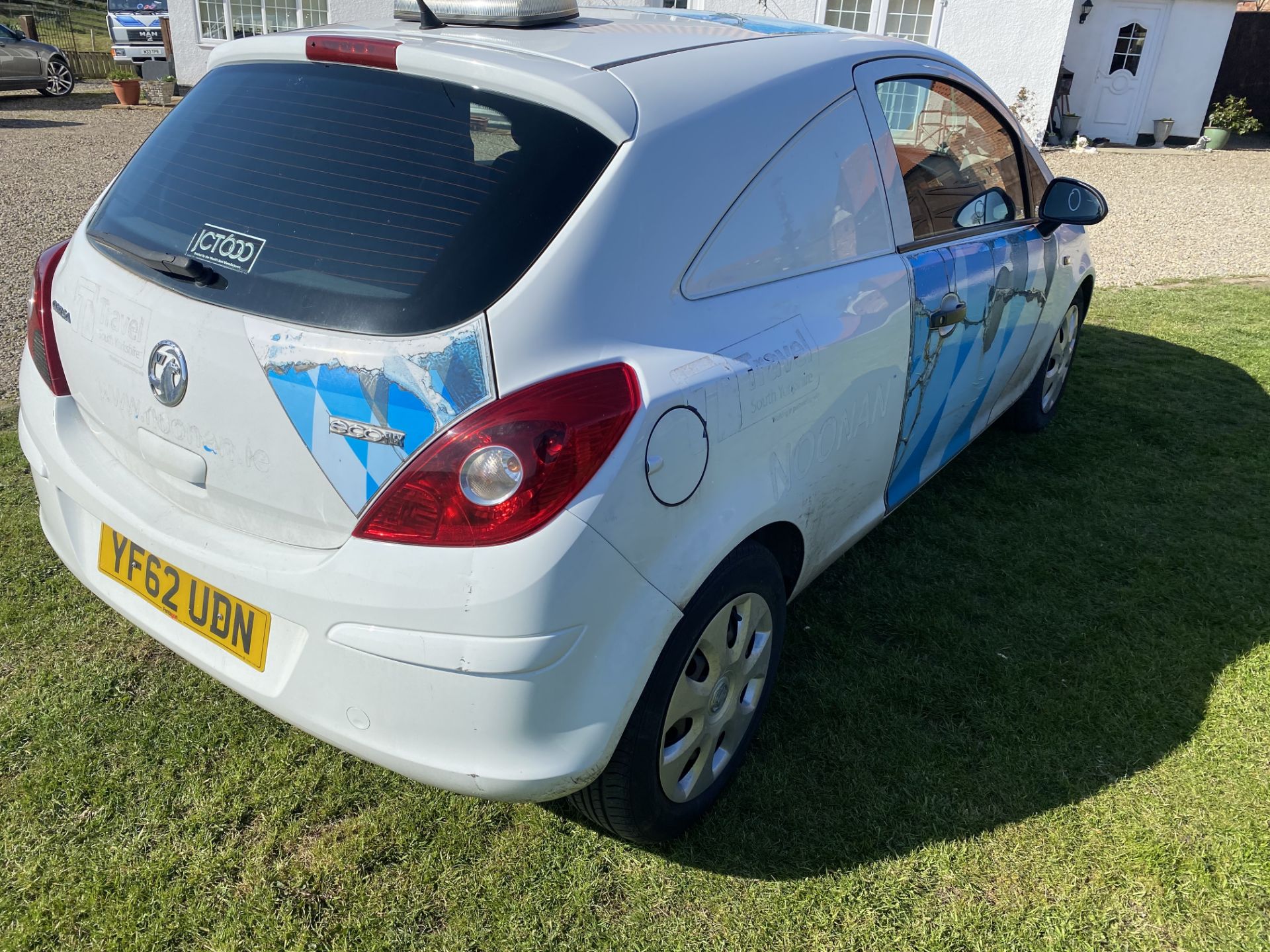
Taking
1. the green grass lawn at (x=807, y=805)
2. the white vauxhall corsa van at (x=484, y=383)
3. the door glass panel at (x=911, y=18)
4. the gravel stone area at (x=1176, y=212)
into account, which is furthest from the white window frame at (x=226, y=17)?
the white vauxhall corsa van at (x=484, y=383)

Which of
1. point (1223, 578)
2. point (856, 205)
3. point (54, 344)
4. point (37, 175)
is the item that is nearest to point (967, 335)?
point (856, 205)

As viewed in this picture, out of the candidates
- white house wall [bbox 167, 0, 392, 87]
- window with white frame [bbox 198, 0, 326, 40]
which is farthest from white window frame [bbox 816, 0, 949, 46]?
window with white frame [bbox 198, 0, 326, 40]

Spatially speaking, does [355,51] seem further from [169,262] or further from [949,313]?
[949,313]

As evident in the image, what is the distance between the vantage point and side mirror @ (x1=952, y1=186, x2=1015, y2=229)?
10.2 ft

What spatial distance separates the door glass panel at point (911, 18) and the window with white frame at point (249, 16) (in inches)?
367

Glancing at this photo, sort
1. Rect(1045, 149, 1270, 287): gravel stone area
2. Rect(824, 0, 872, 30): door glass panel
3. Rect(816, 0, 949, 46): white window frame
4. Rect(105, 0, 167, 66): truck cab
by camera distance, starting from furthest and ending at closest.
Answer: Rect(105, 0, 167, 66): truck cab < Rect(824, 0, 872, 30): door glass panel < Rect(816, 0, 949, 46): white window frame < Rect(1045, 149, 1270, 287): gravel stone area

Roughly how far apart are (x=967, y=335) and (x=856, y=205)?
0.81 metres

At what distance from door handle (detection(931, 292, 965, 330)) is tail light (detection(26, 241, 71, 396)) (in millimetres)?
2297

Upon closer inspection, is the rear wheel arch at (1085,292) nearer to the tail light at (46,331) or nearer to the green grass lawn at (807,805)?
the green grass lawn at (807,805)

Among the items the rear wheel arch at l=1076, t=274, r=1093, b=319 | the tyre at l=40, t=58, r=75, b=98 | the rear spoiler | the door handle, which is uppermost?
the rear spoiler

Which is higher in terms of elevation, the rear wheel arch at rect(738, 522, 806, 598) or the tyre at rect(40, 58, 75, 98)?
the rear wheel arch at rect(738, 522, 806, 598)

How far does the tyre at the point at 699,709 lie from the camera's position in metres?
1.96

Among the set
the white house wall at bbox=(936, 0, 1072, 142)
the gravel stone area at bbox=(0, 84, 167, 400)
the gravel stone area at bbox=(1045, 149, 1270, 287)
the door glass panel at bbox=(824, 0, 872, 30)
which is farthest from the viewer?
the door glass panel at bbox=(824, 0, 872, 30)

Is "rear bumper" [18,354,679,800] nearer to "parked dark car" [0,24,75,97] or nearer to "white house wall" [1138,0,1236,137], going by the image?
"white house wall" [1138,0,1236,137]
